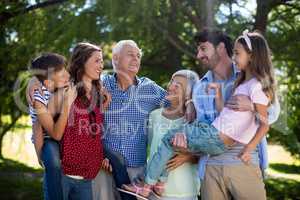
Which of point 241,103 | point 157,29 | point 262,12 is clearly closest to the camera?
point 241,103

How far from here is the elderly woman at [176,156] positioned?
3.23m

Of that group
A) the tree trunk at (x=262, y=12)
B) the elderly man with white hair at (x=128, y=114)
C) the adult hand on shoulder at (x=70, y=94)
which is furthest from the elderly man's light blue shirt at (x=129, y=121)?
the tree trunk at (x=262, y=12)

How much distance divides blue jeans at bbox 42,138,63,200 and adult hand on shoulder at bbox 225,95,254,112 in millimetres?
1053

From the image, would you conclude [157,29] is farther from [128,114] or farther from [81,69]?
[81,69]

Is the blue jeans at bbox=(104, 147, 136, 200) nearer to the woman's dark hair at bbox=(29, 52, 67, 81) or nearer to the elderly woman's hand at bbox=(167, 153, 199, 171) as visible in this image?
the elderly woman's hand at bbox=(167, 153, 199, 171)

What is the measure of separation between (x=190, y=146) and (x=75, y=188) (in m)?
0.73

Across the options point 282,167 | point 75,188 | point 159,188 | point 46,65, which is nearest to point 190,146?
point 159,188

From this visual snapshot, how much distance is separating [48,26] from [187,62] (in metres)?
1.77

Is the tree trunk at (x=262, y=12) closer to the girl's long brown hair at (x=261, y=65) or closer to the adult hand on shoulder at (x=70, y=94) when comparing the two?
the girl's long brown hair at (x=261, y=65)

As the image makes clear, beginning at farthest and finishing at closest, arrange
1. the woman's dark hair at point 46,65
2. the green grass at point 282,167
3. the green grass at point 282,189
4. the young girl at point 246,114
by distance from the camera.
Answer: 1. the green grass at point 282,167
2. the green grass at point 282,189
3. the woman's dark hair at point 46,65
4. the young girl at point 246,114

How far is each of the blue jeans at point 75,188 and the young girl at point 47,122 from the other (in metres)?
0.06

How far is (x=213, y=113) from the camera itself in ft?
10.3

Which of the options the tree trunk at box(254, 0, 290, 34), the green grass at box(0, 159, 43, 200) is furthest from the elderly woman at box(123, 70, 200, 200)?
the green grass at box(0, 159, 43, 200)

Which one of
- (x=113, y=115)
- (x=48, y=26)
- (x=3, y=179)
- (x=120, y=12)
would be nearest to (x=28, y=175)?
(x=3, y=179)
